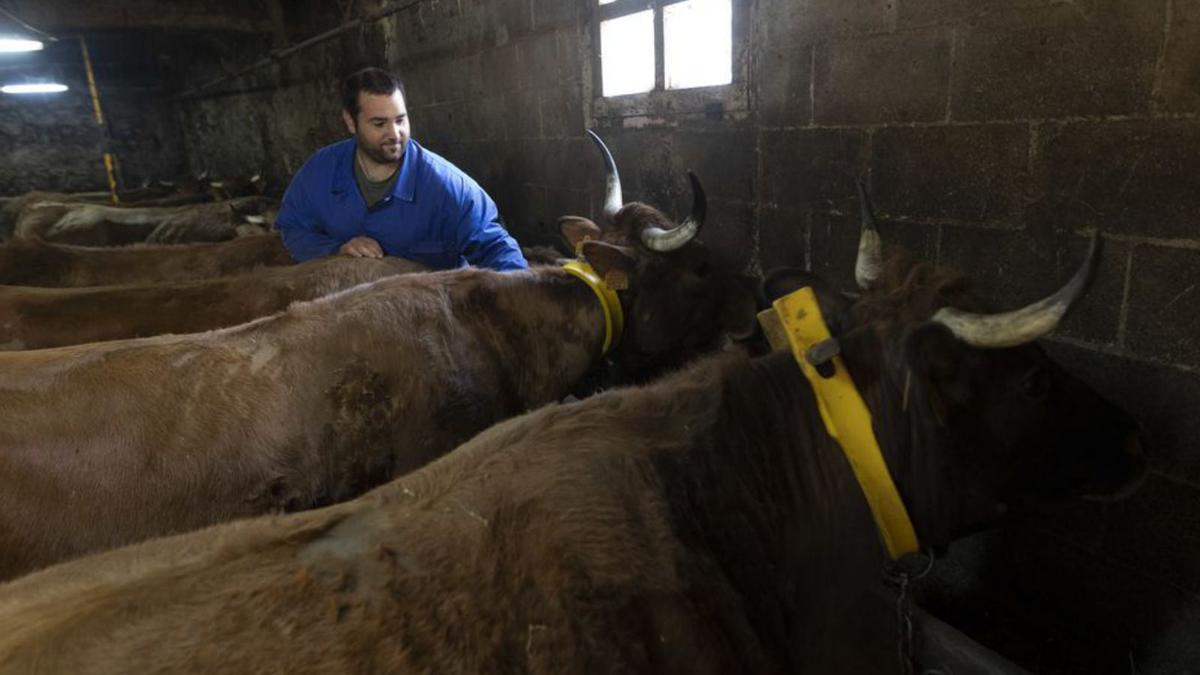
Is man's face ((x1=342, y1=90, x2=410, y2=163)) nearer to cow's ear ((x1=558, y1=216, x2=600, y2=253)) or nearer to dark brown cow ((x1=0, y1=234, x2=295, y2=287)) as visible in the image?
cow's ear ((x1=558, y1=216, x2=600, y2=253))

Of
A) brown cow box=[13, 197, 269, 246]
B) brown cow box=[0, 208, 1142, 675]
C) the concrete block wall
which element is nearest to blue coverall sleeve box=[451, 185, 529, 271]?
the concrete block wall

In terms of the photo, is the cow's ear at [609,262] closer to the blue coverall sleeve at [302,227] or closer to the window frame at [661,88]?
the window frame at [661,88]

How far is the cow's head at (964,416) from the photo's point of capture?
5.93 feet

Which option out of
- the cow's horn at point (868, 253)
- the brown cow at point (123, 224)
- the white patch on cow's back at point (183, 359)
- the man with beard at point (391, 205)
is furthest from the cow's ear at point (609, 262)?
the brown cow at point (123, 224)

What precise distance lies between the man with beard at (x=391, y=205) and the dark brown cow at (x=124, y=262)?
84 centimetres

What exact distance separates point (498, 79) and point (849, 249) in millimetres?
4313

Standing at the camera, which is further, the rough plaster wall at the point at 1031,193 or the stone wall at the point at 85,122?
the stone wall at the point at 85,122

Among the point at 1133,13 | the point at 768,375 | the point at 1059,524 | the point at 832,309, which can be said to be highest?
the point at 1133,13

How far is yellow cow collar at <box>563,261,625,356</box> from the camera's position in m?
3.45

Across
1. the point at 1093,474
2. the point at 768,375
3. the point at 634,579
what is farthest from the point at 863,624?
the point at 634,579

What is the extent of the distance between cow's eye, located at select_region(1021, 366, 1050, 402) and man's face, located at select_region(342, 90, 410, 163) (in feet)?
11.6

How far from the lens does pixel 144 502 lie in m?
2.33

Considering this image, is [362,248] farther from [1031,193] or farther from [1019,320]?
[1019,320]

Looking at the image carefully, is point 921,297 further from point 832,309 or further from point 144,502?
point 144,502
